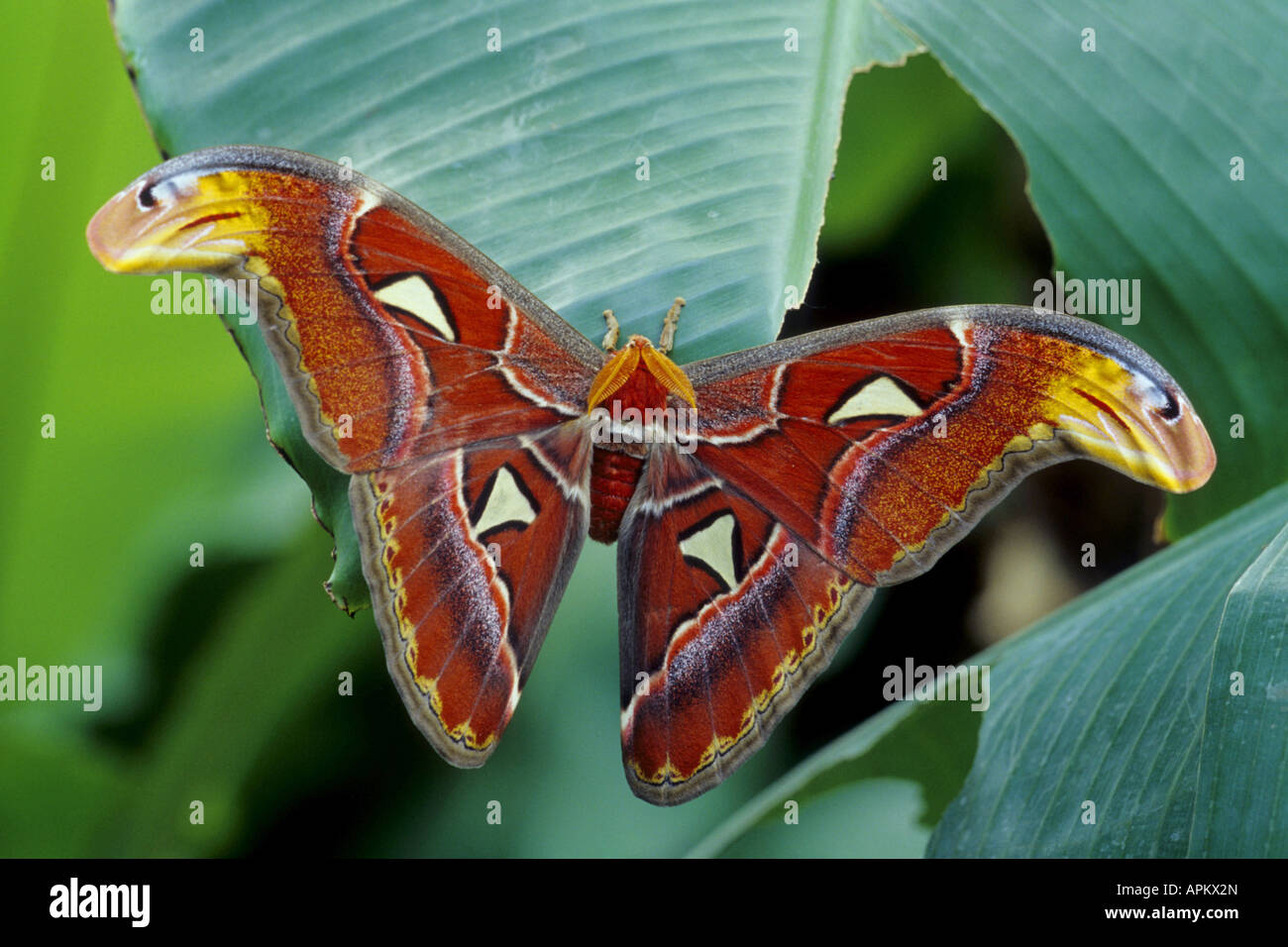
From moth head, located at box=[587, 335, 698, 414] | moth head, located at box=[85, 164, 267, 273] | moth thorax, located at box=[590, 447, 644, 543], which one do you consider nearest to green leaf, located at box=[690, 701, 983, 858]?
moth thorax, located at box=[590, 447, 644, 543]

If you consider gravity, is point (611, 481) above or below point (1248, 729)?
above

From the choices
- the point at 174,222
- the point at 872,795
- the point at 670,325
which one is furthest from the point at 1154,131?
the point at 174,222

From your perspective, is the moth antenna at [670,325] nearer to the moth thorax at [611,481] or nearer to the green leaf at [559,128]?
the green leaf at [559,128]

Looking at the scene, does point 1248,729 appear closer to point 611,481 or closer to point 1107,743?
Answer: point 1107,743

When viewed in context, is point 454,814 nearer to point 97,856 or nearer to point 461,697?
point 461,697

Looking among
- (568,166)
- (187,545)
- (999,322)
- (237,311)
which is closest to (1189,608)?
(999,322)

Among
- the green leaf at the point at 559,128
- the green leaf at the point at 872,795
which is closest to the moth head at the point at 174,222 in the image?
the green leaf at the point at 559,128
